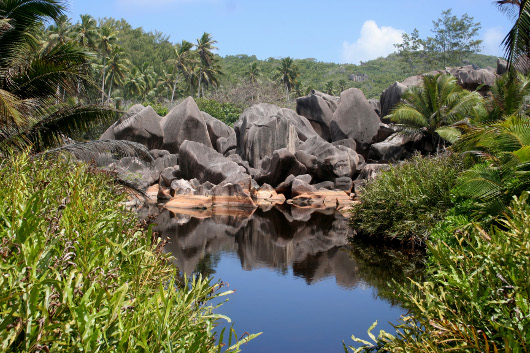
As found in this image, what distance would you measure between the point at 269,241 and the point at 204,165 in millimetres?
11627

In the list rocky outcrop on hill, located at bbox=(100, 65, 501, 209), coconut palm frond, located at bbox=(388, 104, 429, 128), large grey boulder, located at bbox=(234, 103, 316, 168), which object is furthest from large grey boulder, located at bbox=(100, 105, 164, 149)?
coconut palm frond, located at bbox=(388, 104, 429, 128)

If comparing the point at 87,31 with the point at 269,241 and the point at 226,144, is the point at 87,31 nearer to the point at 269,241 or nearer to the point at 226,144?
the point at 226,144

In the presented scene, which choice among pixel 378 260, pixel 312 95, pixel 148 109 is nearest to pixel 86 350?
pixel 378 260

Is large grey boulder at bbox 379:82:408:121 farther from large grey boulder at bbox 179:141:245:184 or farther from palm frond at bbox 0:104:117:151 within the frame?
palm frond at bbox 0:104:117:151

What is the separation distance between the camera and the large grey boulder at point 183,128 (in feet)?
109

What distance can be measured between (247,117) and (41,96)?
21.8 meters

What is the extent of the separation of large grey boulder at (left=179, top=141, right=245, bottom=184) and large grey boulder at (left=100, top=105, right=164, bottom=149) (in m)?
4.10

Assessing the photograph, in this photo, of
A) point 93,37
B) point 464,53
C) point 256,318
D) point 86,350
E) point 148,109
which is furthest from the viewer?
point 464,53

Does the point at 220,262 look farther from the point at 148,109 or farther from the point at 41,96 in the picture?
the point at 148,109

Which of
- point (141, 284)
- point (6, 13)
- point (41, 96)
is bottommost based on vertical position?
point (141, 284)

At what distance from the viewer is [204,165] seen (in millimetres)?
28031

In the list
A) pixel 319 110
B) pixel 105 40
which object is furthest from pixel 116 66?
pixel 319 110

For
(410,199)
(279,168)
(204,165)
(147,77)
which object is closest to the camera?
(410,199)

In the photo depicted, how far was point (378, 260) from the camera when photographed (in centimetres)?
1369
